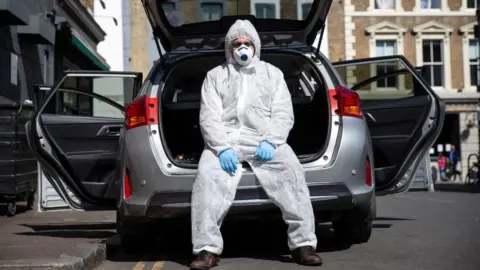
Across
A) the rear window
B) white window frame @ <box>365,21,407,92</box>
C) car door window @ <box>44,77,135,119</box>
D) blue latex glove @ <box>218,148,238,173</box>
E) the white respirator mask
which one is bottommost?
blue latex glove @ <box>218,148,238,173</box>

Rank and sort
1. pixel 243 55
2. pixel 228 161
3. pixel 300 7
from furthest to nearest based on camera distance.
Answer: pixel 300 7 → pixel 243 55 → pixel 228 161

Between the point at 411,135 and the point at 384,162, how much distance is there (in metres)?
0.37

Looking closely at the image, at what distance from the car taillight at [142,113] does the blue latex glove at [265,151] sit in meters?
0.89

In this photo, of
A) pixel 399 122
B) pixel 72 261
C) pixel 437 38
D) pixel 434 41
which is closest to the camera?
pixel 72 261

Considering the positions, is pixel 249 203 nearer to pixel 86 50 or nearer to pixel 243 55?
pixel 243 55

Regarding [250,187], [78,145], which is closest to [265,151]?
[250,187]

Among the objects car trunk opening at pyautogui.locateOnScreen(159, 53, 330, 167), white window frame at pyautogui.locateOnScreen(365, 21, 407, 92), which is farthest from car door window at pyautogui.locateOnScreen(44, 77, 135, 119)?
white window frame at pyautogui.locateOnScreen(365, 21, 407, 92)

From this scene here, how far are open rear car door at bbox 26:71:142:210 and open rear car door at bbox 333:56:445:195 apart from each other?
240 centimetres

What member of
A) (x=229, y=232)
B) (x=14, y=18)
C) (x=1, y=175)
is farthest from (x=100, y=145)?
(x=14, y=18)

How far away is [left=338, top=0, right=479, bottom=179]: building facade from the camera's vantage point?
120 ft

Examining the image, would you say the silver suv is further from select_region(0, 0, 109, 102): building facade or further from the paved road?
select_region(0, 0, 109, 102): building facade

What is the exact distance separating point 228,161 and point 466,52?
33.6m

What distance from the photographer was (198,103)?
23.2ft

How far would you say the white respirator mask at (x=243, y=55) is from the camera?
594 centimetres
